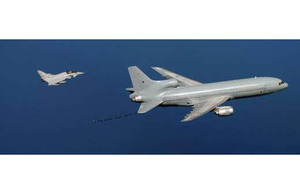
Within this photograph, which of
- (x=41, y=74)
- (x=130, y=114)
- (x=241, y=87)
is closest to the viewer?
(x=130, y=114)

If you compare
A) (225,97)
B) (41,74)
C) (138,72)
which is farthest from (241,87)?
(41,74)

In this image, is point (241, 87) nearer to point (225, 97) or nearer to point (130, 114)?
point (225, 97)

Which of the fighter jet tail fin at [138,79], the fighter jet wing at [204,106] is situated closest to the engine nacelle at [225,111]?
the fighter jet wing at [204,106]

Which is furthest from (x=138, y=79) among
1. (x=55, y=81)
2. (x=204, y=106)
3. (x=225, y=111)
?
(x=55, y=81)

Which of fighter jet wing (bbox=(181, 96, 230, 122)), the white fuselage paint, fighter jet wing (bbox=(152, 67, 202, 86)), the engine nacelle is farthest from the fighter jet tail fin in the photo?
the engine nacelle

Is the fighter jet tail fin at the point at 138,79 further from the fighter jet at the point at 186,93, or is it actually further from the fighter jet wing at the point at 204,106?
the fighter jet wing at the point at 204,106

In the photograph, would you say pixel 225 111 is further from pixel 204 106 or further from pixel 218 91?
pixel 218 91
